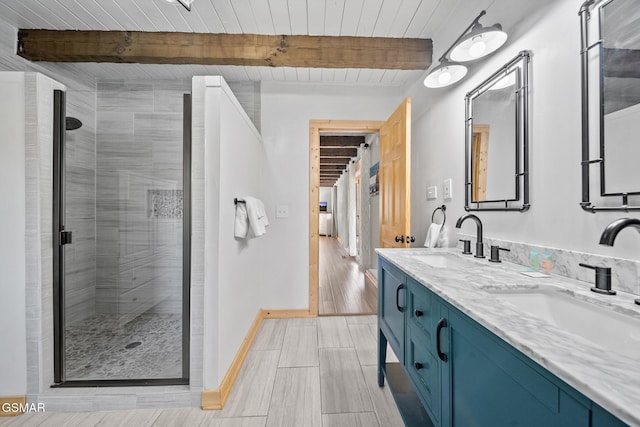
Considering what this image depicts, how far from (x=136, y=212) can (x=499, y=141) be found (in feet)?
9.43

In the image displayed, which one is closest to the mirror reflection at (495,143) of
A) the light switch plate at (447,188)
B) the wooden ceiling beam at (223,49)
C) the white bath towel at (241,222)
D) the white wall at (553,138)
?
the white wall at (553,138)


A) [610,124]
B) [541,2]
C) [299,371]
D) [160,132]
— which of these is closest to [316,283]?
[299,371]

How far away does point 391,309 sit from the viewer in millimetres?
1422

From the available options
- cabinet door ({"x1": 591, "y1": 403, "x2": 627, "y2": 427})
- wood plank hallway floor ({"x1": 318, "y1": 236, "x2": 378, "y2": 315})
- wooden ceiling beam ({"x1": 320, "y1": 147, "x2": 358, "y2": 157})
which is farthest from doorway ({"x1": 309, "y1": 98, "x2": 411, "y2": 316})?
wooden ceiling beam ({"x1": 320, "y1": 147, "x2": 358, "y2": 157})

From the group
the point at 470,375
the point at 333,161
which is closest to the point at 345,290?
the point at 470,375

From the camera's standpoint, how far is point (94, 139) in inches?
89.4

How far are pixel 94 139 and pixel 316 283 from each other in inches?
97.4

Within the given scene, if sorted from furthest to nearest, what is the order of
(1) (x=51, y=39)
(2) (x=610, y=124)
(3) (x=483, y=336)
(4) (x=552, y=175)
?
(1) (x=51, y=39), (4) (x=552, y=175), (2) (x=610, y=124), (3) (x=483, y=336)

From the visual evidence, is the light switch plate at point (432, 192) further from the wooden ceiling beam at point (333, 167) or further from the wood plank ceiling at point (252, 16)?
the wooden ceiling beam at point (333, 167)

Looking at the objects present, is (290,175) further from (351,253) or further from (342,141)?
(351,253)

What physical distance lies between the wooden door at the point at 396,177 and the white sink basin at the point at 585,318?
45.6 inches

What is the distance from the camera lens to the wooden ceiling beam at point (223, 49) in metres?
1.96

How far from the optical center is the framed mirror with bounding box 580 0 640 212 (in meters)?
0.77

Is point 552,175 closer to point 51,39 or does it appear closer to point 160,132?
point 160,132
